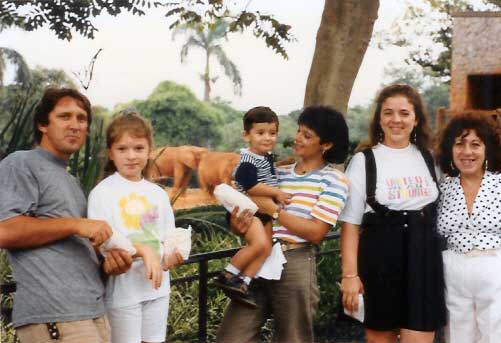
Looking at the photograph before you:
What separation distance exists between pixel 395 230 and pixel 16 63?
6.02 ft

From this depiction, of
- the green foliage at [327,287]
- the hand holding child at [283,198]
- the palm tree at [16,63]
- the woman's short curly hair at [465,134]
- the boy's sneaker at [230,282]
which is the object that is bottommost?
the green foliage at [327,287]

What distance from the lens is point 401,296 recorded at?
266 cm

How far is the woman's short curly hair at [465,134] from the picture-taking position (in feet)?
8.93

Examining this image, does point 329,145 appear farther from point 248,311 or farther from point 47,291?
point 47,291

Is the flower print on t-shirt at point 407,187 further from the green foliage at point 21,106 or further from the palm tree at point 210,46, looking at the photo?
the green foliage at point 21,106

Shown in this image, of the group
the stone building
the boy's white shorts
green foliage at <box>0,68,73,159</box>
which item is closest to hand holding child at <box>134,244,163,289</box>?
the boy's white shorts

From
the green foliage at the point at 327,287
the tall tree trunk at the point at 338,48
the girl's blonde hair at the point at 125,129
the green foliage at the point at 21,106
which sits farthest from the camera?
the green foliage at the point at 327,287

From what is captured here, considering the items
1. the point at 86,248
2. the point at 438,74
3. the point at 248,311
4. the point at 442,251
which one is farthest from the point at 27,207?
the point at 438,74

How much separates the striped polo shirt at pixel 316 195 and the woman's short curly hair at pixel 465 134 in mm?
430

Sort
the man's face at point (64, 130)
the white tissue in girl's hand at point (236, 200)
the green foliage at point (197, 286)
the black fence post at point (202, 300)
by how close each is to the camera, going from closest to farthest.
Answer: the man's face at point (64, 130) < the white tissue in girl's hand at point (236, 200) < the black fence post at point (202, 300) < the green foliage at point (197, 286)

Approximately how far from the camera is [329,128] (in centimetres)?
261

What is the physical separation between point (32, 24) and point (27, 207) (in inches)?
51.4

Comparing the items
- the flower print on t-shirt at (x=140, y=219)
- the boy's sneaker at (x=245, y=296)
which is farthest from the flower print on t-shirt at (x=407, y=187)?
the flower print on t-shirt at (x=140, y=219)

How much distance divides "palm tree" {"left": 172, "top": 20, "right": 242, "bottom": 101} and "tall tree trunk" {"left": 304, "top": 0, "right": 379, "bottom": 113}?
1.19ft
